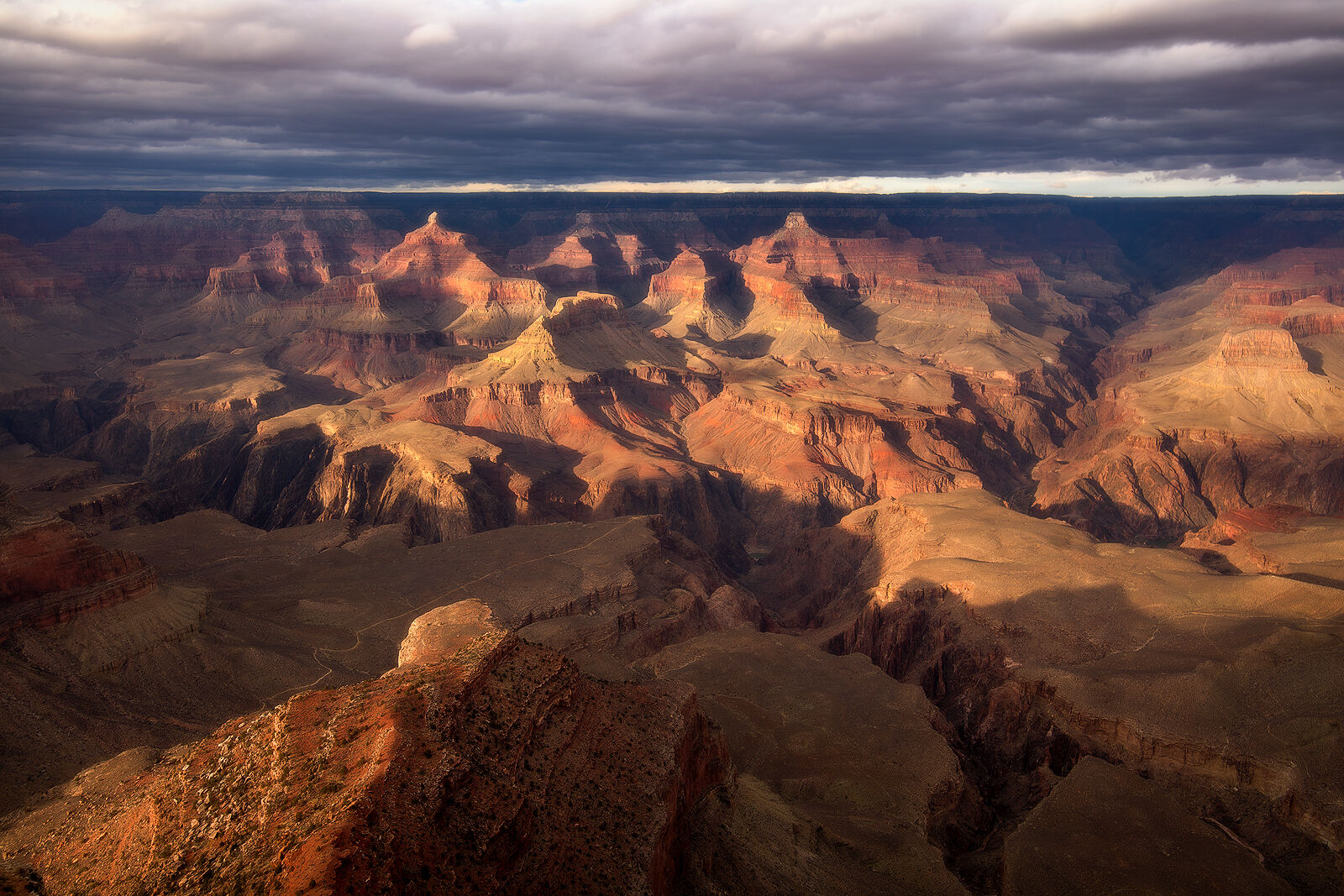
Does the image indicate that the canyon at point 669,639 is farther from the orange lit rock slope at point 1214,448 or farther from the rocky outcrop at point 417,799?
the orange lit rock slope at point 1214,448

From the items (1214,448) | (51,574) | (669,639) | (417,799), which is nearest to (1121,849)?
(417,799)

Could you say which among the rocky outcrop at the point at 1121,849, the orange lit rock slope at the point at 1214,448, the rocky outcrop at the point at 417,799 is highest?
the rocky outcrop at the point at 417,799

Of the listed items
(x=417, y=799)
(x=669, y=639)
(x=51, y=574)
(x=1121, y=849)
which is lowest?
(x=669, y=639)

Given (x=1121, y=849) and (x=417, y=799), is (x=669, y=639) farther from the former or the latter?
(x=417, y=799)

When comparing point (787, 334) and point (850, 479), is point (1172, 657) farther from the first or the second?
point (787, 334)

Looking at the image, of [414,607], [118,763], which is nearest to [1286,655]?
[414,607]

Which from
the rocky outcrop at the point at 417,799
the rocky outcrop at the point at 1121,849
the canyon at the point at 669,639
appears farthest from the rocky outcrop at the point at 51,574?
the rocky outcrop at the point at 1121,849

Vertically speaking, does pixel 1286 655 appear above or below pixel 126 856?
below
